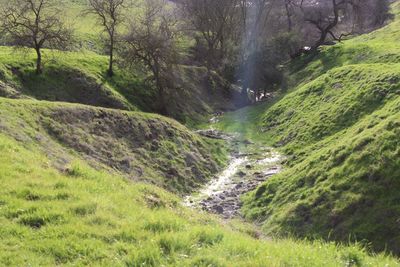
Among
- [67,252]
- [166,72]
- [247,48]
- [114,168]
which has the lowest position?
[114,168]

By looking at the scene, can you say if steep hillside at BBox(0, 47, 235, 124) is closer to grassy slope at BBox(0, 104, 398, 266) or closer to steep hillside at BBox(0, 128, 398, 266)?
grassy slope at BBox(0, 104, 398, 266)

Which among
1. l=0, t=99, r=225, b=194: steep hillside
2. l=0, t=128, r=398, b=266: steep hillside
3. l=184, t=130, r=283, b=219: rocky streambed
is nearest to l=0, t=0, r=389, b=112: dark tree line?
l=0, t=99, r=225, b=194: steep hillside

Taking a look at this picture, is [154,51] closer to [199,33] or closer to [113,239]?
[199,33]

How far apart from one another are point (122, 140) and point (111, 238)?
82.6ft

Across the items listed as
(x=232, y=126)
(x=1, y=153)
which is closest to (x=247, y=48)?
(x=232, y=126)

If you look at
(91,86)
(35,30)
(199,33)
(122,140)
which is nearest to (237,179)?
(122,140)

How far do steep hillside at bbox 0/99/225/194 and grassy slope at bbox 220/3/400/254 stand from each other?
22.9 ft

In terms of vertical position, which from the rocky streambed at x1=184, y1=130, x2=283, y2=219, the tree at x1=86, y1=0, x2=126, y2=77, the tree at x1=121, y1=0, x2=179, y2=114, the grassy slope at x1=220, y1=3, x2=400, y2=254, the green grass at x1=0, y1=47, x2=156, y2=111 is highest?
the tree at x1=86, y1=0, x2=126, y2=77

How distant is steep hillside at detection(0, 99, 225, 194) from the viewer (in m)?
27.7

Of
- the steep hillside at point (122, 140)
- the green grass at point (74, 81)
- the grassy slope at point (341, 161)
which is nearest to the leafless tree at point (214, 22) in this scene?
the green grass at point (74, 81)

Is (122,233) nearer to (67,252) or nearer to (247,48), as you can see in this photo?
(67,252)

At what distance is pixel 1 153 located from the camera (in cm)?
1581

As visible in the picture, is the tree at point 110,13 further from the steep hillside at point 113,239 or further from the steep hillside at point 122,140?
the steep hillside at point 113,239

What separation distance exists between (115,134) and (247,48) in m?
37.8
